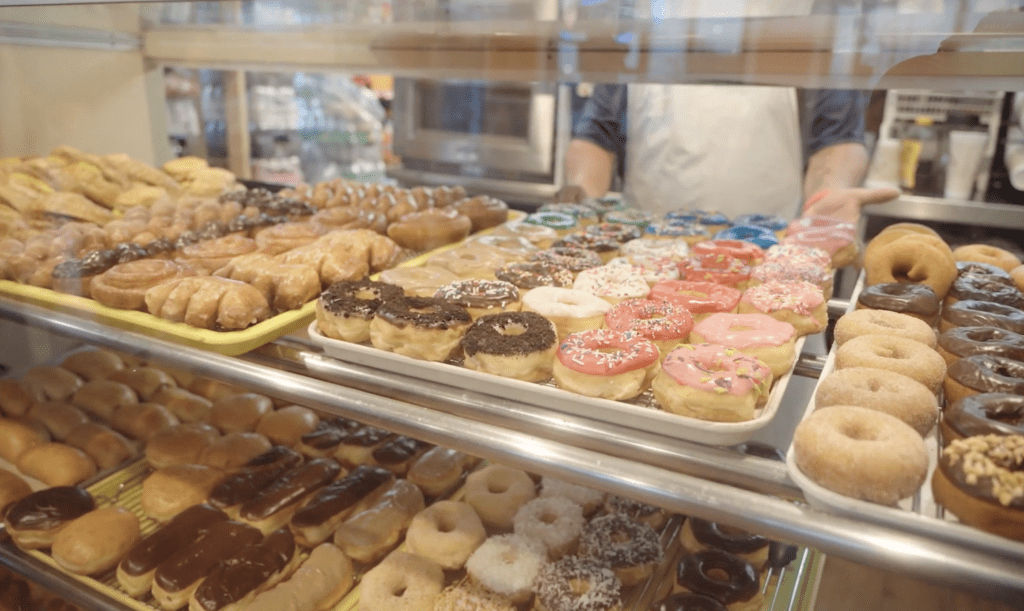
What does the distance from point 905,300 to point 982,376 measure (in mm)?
392

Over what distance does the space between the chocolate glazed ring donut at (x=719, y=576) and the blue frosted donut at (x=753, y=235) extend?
83cm

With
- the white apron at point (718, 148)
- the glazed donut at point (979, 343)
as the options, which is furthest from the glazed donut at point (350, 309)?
the white apron at point (718, 148)

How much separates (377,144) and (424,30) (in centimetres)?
299

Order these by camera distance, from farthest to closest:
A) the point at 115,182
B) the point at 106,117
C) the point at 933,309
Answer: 1. the point at 106,117
2. the point at 115,182
3. the point at 933,309

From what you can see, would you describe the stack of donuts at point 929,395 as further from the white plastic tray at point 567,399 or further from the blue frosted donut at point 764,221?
the blue frosted donut at point 764,221

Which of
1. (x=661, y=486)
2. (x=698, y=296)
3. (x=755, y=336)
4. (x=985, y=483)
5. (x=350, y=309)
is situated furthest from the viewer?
(x=698, y=296)

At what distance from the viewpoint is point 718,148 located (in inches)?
127

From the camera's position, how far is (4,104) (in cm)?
241

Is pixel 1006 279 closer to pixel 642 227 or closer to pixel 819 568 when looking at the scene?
pixel 819 568

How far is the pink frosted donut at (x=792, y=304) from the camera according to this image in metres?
1.44

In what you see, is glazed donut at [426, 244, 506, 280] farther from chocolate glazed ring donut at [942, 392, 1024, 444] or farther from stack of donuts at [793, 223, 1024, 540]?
chocolate glazed ring donut at [942, 392, 1024, 444]

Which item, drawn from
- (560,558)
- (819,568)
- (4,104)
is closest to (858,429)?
(819,568)

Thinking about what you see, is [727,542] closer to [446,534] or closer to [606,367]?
[446,534]

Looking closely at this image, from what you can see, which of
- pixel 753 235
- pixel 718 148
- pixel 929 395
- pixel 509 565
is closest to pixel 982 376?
pixel 929 395
